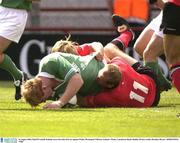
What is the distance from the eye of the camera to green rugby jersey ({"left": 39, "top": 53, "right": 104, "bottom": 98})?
33.8ft

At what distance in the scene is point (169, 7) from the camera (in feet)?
31.2

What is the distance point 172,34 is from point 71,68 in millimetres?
1316

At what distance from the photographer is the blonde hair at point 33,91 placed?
33.1 ft

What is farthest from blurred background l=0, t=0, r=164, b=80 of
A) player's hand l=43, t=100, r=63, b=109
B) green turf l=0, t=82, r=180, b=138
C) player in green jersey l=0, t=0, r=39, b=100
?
player's hand l=43, t=100, r=63, b=109

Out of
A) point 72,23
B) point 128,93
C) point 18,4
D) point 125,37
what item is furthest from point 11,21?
point 72,23

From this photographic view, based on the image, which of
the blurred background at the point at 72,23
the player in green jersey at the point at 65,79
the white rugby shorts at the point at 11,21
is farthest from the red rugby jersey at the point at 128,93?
the blurred background at the point at 72,23

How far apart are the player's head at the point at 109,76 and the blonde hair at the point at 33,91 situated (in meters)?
0.77

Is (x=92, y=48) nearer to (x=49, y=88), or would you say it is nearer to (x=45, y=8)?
(x=49, y=88)

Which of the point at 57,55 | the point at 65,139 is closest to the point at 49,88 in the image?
the point at 57,55

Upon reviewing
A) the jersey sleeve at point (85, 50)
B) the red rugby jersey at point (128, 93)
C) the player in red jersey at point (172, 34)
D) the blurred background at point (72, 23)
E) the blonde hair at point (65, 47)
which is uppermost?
the player in red jersey at point (172, 34)

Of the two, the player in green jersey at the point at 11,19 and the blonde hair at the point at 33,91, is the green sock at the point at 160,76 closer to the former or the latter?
the player in green jersey at the point at 11,19

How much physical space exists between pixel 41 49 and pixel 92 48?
5631mm

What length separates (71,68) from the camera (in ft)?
33.9

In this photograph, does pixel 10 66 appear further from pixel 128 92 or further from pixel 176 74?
pixel 176 74
